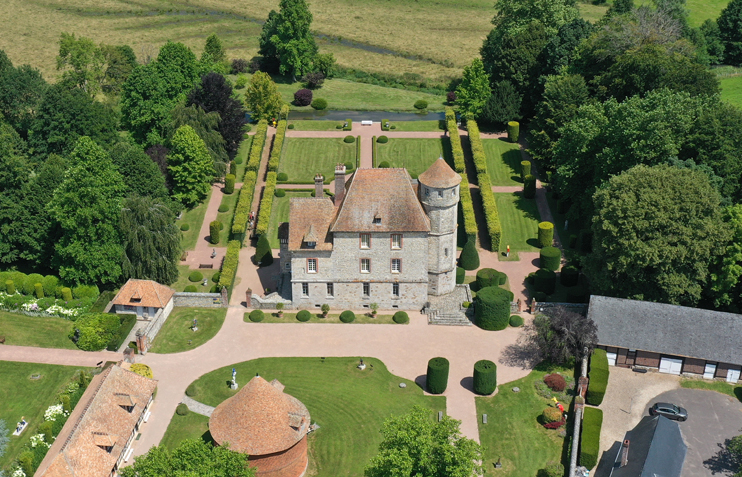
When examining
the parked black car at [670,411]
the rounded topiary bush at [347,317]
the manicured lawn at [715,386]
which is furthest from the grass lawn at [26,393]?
the manicured lawn at [715,386]

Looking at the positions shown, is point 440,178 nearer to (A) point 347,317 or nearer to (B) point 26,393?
(A) point 347,317

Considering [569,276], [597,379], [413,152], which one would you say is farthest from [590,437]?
[413,152]

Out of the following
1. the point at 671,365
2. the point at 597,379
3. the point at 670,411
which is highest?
the point at 597,379

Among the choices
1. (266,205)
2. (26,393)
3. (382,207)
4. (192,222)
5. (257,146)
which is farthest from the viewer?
(257,146)

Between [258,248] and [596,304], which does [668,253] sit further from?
[258,248]

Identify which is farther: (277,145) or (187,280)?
(277,145)

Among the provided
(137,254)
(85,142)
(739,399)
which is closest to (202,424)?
(137,254)
